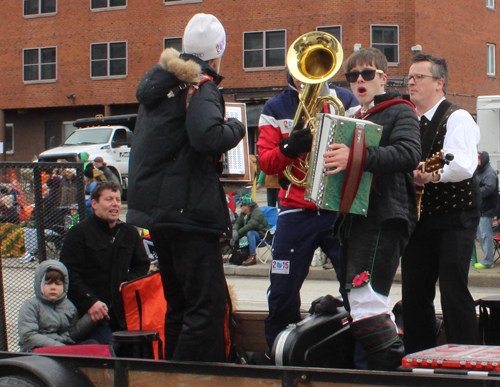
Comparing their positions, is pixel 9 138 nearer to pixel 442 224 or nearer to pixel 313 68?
pixel 313 68

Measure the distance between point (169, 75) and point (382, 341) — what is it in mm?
1617

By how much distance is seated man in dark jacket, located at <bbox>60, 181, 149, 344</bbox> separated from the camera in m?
4.61

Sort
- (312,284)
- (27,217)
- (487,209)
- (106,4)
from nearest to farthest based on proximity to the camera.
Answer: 1. (27,217)
2. (312,284)
3. (487,209)
4. (106,4)

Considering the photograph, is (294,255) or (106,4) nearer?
(294,255)

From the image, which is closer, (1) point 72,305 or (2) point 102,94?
(1) point 72,305

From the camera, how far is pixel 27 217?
14.7ft

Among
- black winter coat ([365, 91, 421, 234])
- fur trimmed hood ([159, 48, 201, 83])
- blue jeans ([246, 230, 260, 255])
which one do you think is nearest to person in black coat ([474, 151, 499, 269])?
blue jeans ([246, 230, 260, 255])

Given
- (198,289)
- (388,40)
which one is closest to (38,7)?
(388,40)

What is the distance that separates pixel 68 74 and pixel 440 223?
31.4 m

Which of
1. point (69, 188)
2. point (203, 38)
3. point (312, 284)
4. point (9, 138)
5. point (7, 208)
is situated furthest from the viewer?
point (9, 138)

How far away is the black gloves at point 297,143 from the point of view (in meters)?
3.57

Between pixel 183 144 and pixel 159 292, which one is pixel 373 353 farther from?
pixel 159 292

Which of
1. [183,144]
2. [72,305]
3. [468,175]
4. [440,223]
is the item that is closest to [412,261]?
[440,223]

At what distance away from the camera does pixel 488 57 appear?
104 ft
